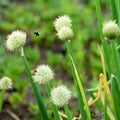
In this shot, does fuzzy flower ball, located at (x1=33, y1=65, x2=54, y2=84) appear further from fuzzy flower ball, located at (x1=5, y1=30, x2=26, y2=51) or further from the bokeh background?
the bokeh background

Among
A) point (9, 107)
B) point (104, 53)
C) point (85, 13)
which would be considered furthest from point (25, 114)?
A: point (85, 13)

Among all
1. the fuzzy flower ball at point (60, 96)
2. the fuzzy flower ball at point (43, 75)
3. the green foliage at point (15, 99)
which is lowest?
the fuzzy flower ball at point (60, 96)

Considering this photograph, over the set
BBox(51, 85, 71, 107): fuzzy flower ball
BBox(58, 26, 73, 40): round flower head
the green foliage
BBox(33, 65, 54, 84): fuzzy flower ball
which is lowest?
BBox(51, 85, 71, 107): fuzzy flower ball

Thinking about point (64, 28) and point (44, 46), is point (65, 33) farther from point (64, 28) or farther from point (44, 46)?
point (44, 46)

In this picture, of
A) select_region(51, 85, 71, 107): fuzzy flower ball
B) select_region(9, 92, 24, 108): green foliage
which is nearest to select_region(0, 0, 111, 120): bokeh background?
select_region(9, 92, 24, 108): green foliage

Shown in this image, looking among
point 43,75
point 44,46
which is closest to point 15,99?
point 44,46

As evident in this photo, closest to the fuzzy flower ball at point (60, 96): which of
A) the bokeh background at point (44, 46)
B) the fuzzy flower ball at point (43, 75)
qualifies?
the fuzzy flower ball at point (43, 75)

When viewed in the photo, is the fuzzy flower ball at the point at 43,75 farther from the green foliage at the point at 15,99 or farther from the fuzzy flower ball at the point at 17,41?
the green foliage at the point at 15,99
